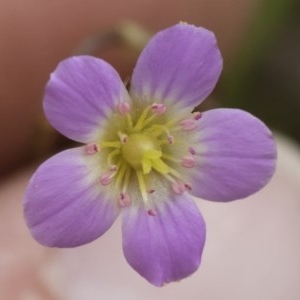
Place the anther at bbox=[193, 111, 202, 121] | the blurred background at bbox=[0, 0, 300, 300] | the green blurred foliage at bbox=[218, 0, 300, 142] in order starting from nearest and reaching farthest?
the anther at bbox=[193, 111, 202, 121] → the blurred background at bbox=[0, 0, 300, 300] → the green blurred foliage at bbox=[218, 0, 300, 142]

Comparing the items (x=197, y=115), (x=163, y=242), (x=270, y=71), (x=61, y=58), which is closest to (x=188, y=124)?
(x=197, y=115)

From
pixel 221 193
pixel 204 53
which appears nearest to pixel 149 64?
pixel 204 53

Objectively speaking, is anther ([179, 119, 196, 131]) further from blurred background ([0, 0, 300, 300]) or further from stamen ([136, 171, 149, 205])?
blurred background ([0, 0, 300, 300])

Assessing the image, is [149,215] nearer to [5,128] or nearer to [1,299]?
[1,299]

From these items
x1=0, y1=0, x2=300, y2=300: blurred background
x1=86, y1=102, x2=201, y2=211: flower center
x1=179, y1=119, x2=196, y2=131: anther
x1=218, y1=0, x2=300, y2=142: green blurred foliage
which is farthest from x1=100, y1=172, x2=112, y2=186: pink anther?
x1=218, y1=0, x2=300, y2=142: green blurred foliage

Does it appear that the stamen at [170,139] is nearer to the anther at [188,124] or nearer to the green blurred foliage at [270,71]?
the anther at [188,124]

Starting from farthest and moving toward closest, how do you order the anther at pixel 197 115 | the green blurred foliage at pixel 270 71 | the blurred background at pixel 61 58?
the green blurred foliage at pixel 270 71, the blurred background at pixel 61 58, the anther at pixel 197 115

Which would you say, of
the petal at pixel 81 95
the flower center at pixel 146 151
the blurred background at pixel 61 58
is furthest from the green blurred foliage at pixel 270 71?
the petal at pixel 81 95
